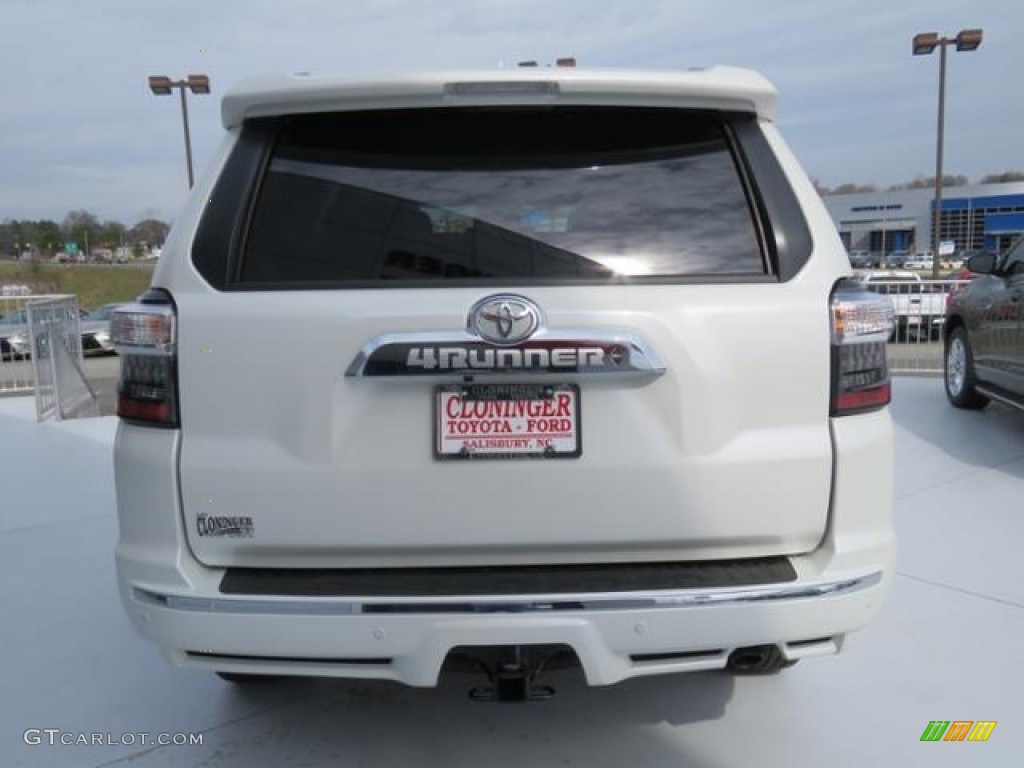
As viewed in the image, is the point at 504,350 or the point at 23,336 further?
the point at 23,336

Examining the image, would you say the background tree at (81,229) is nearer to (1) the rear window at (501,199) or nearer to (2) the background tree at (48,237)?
(2) the background tree at (48,237)

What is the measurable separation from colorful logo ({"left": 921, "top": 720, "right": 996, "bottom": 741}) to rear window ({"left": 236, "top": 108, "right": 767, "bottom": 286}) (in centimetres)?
167

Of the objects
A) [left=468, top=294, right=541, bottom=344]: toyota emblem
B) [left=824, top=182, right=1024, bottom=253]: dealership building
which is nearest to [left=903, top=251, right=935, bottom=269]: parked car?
[left=824, top=182, right=1024, bottom=253]: dealership building

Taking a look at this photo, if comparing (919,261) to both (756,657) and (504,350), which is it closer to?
(756,657)

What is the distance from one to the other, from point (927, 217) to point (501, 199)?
8324cm

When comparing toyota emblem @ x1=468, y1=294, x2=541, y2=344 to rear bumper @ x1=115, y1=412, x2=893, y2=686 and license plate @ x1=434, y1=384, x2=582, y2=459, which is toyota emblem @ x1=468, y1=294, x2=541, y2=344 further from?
rear bumper @ x1=115, y1=412, x2=893, y2=686

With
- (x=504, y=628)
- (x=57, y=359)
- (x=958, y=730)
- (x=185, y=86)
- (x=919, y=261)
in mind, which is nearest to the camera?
(x=504, y=628)

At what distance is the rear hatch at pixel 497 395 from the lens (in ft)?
6.83

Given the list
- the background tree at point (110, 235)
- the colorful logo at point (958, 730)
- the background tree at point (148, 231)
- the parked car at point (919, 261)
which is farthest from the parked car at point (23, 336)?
the background tree at point (110, 235)

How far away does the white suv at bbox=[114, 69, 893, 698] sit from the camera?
2.06 meters

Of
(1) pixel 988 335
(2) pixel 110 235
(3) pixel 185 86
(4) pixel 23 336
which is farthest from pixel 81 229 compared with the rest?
(1) pixel 988 335

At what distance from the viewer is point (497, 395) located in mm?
2088

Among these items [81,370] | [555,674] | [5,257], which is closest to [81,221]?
[5,257]

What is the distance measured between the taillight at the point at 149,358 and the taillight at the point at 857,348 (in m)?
1.69
